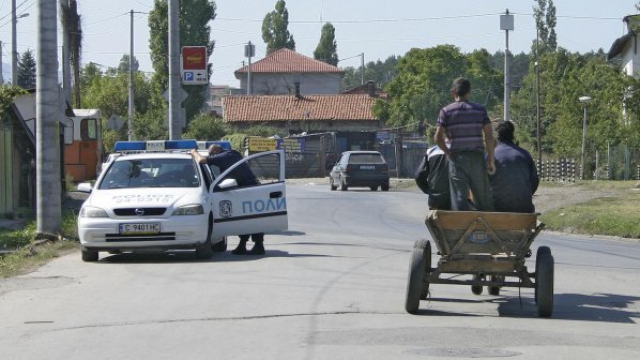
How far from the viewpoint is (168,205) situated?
15.5 metres

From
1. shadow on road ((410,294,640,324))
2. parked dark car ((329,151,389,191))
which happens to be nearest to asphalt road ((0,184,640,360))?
shadow on road ((410,294,640,324))

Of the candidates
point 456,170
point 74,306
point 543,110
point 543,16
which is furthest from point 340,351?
point 543,16

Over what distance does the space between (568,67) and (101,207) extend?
75.4 m

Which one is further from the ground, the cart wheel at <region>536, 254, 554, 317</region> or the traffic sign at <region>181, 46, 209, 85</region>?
the traffic sign at <region>181, 46, 209, 85</region>

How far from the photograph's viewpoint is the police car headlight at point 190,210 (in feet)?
50.7

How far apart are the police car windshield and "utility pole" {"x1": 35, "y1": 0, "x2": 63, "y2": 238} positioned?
223 cm

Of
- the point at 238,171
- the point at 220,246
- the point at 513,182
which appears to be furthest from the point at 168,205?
the point at 513,182

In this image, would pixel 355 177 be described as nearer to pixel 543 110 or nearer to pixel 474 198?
pixel 474 198

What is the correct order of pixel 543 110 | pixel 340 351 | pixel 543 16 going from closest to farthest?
pixel 340 351 → pixel 543 110 → pixel 543 16

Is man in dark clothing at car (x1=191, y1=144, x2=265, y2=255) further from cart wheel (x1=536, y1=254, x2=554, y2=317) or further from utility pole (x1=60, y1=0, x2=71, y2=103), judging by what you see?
utility pole (x1=60, y1=0, x2=71, y2=103)

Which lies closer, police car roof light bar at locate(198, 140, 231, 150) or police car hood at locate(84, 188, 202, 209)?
police car hood at locate(84, 188, 202, 209)

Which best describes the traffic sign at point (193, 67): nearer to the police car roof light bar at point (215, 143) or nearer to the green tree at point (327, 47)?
the police car roof light bar at point (215, 143)

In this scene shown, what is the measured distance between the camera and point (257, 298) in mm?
11695

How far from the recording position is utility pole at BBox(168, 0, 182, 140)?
1097 inches
